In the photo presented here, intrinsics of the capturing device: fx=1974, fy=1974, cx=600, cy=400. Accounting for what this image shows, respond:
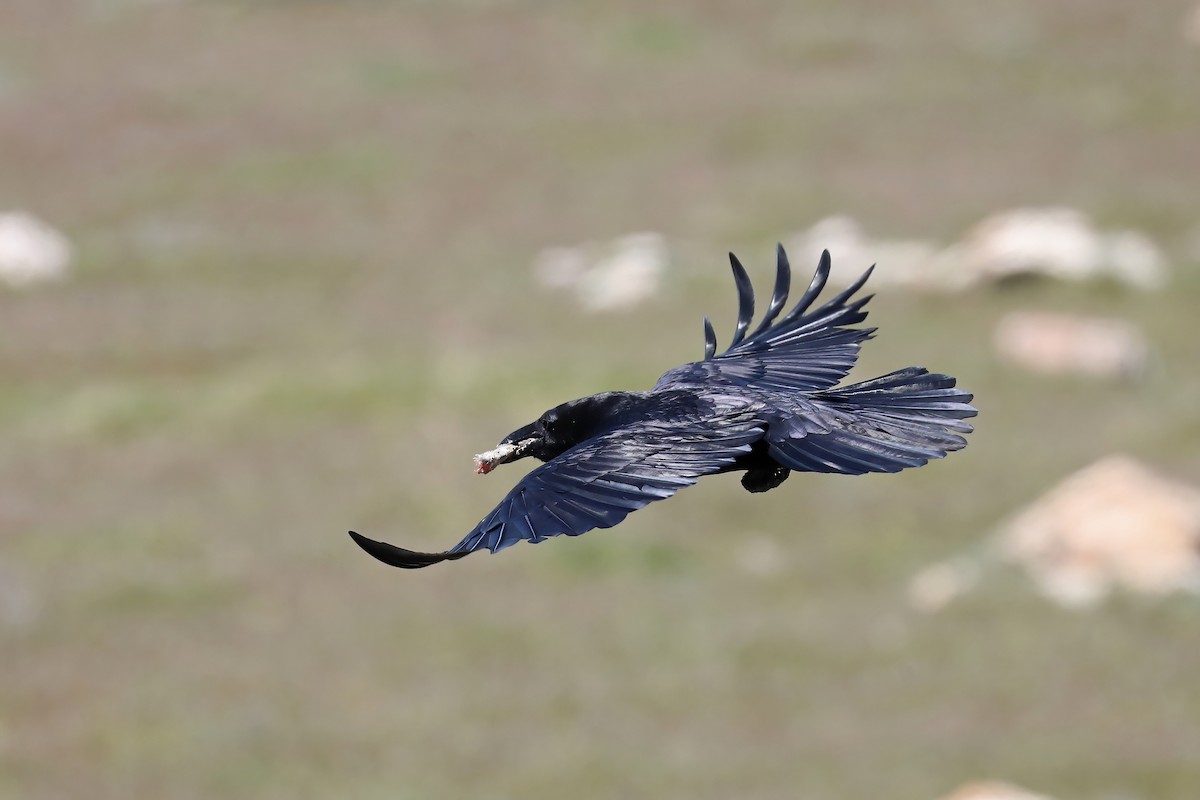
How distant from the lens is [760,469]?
760cm

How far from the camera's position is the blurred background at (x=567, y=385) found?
54.2ft

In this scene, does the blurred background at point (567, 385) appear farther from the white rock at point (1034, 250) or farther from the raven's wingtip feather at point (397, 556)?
the raven's wingtip feather at point (397, 556)

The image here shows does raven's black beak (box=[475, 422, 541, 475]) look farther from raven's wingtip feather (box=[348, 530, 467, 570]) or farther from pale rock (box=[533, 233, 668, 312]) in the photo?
pale rock (box=[533, 233, 668, 312])

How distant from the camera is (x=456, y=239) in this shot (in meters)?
34.0

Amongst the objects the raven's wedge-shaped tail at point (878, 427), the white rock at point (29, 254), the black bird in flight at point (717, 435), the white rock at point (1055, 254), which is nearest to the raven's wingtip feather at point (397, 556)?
the black bird in flight at point (717, 435)

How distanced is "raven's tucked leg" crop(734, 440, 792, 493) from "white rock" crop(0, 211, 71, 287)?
82.5ft

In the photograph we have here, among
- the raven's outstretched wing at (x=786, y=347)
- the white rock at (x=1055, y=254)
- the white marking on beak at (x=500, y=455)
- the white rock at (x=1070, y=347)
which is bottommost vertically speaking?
the white marking on beak at (x=500, y=455)

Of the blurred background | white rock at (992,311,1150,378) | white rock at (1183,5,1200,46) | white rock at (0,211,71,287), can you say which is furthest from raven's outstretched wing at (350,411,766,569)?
white rock at (1183,5,1200,46)

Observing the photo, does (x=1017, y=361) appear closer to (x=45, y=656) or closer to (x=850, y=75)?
(x=45, y=656)

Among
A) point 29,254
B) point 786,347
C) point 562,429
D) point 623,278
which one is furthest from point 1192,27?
point 562,429

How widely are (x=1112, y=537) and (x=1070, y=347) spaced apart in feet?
22.5

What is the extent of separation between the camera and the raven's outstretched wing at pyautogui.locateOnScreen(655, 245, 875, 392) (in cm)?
822

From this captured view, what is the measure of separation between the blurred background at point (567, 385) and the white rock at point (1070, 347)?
0.07m

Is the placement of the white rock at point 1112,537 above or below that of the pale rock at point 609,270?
below
